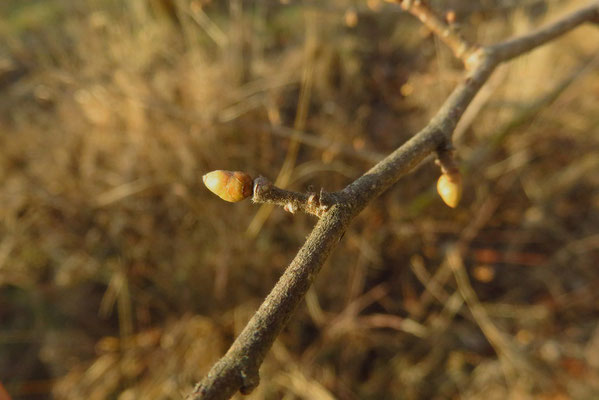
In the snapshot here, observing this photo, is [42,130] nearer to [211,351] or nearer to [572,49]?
[211,351]

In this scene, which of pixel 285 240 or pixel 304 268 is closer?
pixel 304 268

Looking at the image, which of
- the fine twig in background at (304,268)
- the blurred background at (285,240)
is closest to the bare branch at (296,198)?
the fine twig in background at (304,268)

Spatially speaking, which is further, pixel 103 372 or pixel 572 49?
pixel 572 49

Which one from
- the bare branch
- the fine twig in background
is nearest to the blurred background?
the fine twig in background

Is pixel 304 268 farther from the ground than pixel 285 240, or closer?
farther from the ground

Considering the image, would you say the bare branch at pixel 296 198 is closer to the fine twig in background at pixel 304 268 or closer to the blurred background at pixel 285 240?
the fine twig in background at pixel 304 268

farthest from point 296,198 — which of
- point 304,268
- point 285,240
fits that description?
point 285,240

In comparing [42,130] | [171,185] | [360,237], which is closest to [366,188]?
[360,237]

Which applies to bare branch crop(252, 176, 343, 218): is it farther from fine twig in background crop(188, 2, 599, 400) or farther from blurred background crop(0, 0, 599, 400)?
blurred background crop(0, 0, 599, 400)

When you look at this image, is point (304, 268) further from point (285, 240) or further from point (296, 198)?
point (285, 240)
